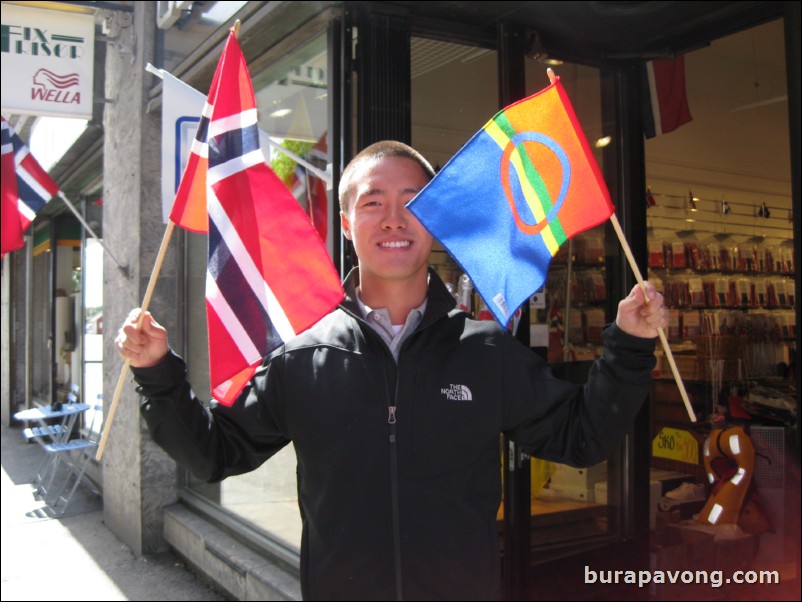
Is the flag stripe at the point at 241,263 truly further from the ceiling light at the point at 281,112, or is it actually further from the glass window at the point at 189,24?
the glass window at the point at 189,24

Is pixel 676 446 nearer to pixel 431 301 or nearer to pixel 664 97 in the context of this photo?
pixel 664 97

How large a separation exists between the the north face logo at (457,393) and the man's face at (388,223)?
28 cm

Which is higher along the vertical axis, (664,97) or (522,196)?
(664,97)

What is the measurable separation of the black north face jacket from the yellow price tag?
3.27 metres

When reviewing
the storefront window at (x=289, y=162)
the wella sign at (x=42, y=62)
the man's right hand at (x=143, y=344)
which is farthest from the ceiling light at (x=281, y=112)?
the man's right hand at (x=143, y=344)

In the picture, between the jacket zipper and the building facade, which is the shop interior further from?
the jacket zipper

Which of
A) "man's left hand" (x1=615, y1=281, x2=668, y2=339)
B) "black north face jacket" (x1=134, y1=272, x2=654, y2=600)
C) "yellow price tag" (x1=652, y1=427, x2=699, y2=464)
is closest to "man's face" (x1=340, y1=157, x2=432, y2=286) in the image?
"black north face jacket" (x1=134, y1=272, x2=654, y2=600)

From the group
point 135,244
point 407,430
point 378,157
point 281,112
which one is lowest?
point 407,430

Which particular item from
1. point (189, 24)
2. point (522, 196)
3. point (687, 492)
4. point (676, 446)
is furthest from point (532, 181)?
point (189, 24)

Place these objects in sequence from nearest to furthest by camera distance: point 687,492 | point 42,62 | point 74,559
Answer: point 687,492 < point 42,62 < point 74,559

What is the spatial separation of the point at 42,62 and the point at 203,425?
3.83 metres

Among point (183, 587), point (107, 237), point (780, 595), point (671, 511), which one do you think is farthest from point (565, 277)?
point (107, 237)

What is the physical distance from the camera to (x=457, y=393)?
1.73m

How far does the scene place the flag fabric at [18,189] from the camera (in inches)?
104
